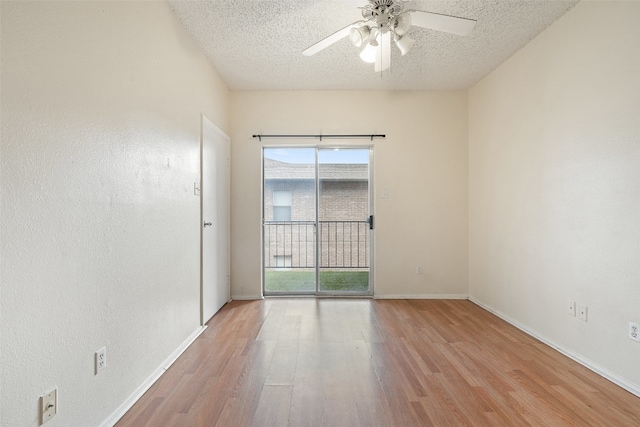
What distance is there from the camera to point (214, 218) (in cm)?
315

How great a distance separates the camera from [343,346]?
2410mm

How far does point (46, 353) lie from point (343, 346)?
6.07ft

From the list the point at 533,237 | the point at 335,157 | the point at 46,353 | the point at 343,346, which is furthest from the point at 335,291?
the point at 46,353

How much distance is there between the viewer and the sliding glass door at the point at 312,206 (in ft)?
12.7

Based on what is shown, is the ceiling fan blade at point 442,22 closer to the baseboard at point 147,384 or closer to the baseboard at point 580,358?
the baseboard at point 580,358

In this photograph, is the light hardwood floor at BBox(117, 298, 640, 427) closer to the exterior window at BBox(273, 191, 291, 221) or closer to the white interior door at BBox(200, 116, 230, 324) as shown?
the white interior door at BBox(200, 116, 230, 324)

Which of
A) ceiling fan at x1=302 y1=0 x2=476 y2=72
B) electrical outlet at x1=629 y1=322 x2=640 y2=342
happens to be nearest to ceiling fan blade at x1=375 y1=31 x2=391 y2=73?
ceiling fan at x1=302 y1=0 x2=476 y2=72

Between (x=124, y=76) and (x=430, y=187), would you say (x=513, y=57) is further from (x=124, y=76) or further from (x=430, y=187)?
(x=124, y=76)

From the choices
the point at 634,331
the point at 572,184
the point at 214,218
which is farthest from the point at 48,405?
the point at 572,184

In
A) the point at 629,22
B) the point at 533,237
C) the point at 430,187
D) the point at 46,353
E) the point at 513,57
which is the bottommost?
the point at 46,353

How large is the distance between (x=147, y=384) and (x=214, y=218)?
1649 mm

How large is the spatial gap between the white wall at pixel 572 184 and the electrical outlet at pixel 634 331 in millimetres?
40

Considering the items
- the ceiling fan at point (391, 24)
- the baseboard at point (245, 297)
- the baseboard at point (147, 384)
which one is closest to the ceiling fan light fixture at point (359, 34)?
the ceiling fan at point (391, 24)

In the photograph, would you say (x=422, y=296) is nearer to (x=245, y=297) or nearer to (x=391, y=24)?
(x=245, y=297)
